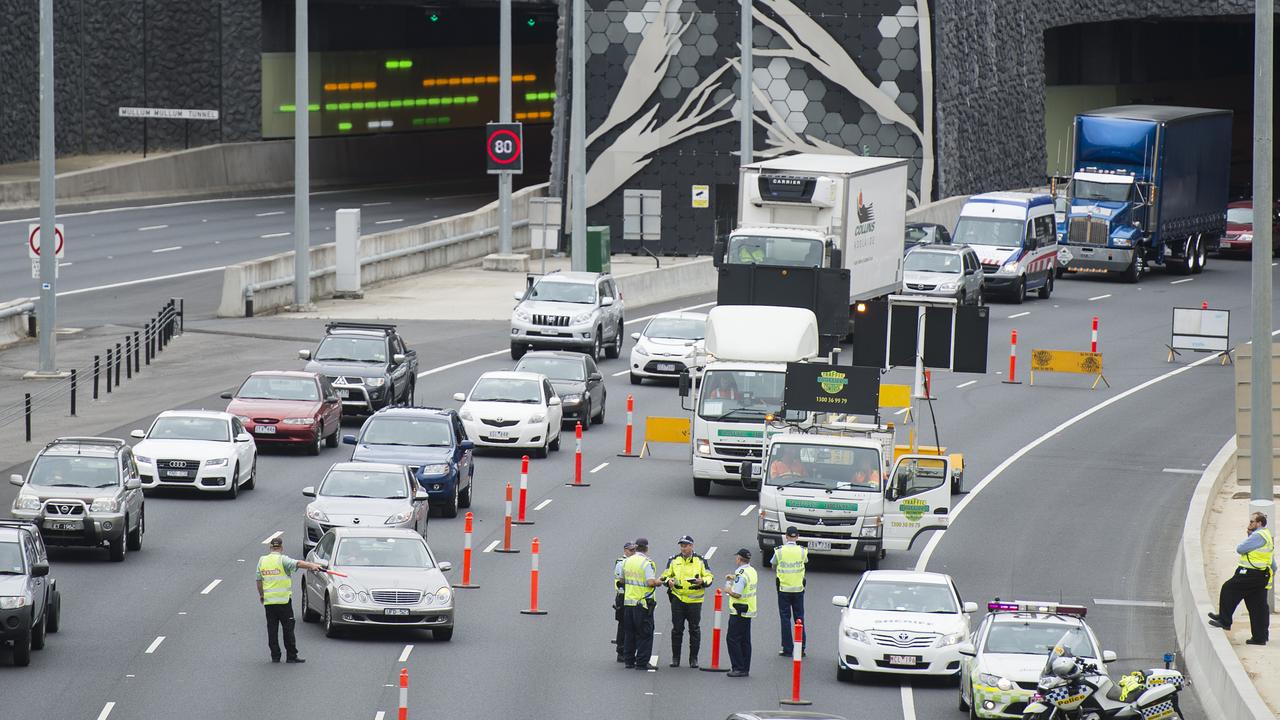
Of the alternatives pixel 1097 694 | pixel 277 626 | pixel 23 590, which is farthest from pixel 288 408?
pixel 1097 694

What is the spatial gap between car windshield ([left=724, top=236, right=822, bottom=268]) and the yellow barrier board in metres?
5.96

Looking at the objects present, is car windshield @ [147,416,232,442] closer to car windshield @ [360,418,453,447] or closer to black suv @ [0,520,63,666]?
car windshield @ [360,418,453,447]

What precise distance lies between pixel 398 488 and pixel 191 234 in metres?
40.3

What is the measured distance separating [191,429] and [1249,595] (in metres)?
15.5

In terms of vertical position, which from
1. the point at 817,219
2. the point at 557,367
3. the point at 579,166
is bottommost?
the point at 557,367

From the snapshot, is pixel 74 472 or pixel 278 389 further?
pixel 278 389

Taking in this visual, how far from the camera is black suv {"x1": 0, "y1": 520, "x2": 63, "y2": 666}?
21391 mm

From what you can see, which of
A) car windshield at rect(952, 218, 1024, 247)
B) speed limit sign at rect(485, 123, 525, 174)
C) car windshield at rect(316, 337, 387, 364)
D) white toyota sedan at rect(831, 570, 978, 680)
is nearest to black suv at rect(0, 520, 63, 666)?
white toyota sedan at rect(831, 570, 978, 680)

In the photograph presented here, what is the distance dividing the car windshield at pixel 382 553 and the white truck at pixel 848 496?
545 cm

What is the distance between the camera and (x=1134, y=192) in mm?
59375

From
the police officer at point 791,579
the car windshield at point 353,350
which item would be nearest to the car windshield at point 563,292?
the car windshield at point 353,350

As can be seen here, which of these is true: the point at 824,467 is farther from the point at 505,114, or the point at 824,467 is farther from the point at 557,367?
the point at 505,114

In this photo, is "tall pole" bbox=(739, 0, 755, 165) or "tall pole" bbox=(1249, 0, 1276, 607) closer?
"tall pole" bbox=(1249, 0, 1276, 607)

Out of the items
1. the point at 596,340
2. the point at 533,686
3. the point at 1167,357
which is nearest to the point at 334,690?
the point at 533,686
